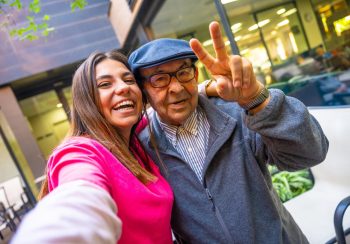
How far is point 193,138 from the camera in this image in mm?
1229

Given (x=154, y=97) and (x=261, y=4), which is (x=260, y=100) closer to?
(x=154, y=97)

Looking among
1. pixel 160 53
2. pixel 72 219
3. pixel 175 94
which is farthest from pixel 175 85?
pixel 72 219

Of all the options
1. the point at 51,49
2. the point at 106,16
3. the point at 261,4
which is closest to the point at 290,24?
the point at 261,4

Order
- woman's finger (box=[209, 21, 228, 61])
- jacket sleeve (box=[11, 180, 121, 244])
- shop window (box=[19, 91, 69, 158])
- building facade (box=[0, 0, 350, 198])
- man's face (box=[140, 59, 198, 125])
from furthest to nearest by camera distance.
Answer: shop window (box=[19, 91, 69, 158]), building facade (box=[0, 0, 350, 198]), man's face (box=[140, 59, 198, 125]), woman's finger (box=[209, 21, 228, 61]), jacket sleeve (box=[11, 180, 121, 244])

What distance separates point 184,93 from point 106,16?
4.80 meters

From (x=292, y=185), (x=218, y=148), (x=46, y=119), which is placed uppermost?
(x=46, y=119)

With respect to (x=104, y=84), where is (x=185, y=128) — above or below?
below

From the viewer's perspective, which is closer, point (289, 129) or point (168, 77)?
point (289, 129)

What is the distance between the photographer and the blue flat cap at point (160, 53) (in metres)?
1.14

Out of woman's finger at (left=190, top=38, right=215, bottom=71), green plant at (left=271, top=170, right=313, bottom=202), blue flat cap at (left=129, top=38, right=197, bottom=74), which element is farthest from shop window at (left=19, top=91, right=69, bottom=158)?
woman's finger at (left=190, top=38, right=215, bottom=71)

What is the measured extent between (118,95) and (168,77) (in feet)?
0.76

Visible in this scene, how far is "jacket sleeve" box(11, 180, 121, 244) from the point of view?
1.46 feet

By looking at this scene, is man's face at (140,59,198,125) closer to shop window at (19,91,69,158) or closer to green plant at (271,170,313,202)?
green plant at (271,170,313,202)

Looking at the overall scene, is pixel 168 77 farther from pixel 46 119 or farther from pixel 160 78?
pixel 46 119
